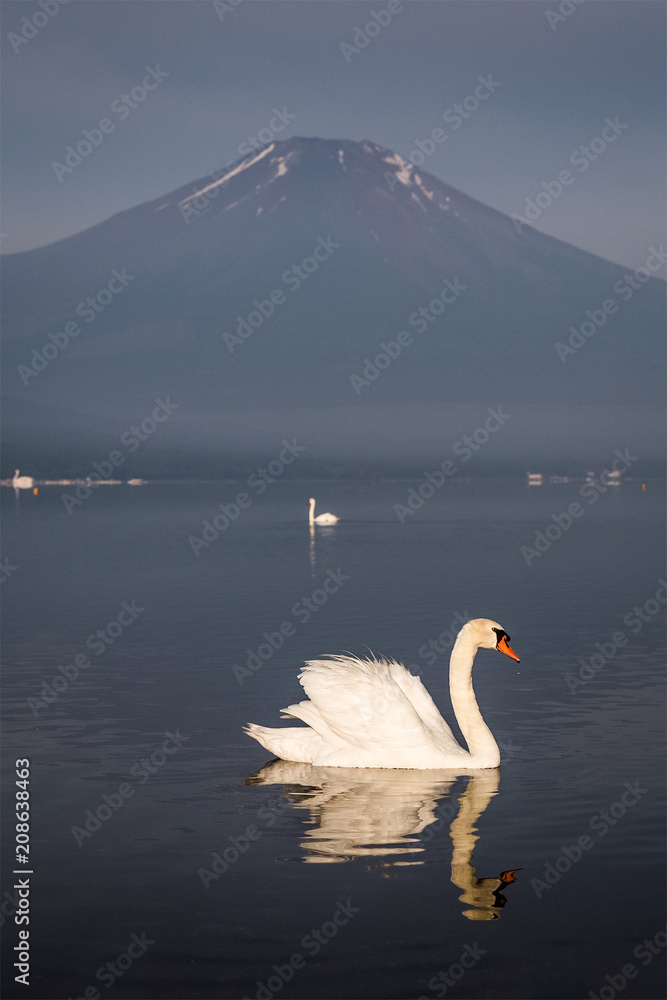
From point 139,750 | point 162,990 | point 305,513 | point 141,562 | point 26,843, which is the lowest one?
point 162,990

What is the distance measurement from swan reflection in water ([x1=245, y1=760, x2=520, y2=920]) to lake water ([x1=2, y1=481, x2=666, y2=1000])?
0.04 m

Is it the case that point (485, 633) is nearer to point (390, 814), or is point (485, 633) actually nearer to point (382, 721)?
point (382, 721)

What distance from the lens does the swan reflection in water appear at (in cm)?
1229

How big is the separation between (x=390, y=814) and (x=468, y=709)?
8.27 feet

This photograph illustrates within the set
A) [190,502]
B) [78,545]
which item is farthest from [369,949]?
[190,502]

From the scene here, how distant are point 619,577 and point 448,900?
3202cm

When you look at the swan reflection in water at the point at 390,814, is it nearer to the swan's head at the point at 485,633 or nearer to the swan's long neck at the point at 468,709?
the swan's long neck at the point at 468,709

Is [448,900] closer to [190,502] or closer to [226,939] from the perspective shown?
[226,939]

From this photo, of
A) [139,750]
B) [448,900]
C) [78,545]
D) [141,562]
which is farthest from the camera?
[78,545]

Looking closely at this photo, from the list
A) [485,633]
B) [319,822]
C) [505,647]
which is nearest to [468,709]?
[505,647]

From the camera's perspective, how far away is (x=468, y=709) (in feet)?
53.7

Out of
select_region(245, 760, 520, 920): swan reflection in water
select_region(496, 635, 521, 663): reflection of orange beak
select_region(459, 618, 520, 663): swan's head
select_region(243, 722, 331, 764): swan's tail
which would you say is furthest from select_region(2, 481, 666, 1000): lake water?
select_region(459, 618, 520, 663): swan's head

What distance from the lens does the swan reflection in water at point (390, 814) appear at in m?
12.3

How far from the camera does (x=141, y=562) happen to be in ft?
160
